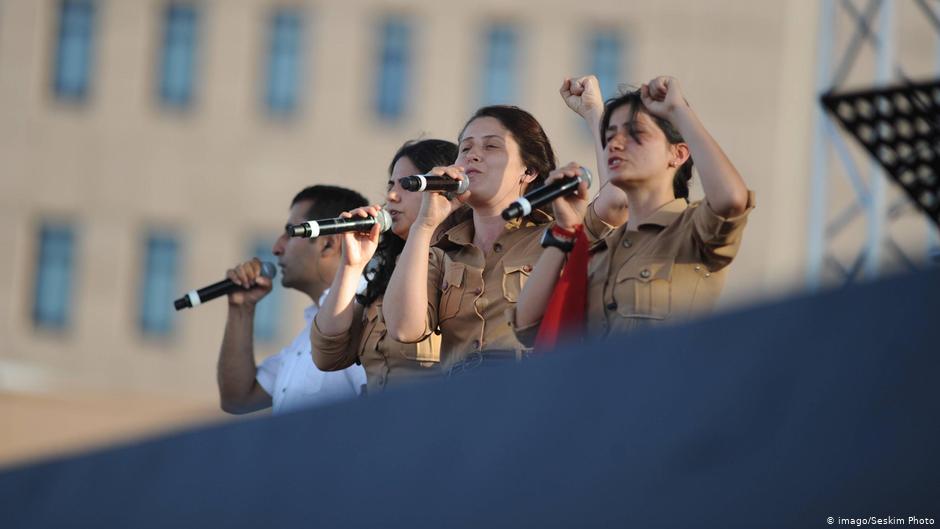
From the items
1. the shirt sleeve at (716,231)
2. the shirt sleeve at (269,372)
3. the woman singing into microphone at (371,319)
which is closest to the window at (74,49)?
the shirt sleeve at (269,372)

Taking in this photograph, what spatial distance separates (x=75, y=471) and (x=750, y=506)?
1011 millimetres

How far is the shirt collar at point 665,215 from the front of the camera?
363 centimetres

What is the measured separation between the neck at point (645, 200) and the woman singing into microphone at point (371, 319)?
77cm

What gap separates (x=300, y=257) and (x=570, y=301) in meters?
1.87

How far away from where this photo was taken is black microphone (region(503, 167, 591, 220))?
3576 millimetres

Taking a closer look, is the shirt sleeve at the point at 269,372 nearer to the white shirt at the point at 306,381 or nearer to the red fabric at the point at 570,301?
the white shirt at the point at 306,381

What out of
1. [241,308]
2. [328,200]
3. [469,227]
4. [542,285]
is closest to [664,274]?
[542,285]

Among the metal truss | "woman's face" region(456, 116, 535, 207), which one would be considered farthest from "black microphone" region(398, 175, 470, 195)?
the metal truss

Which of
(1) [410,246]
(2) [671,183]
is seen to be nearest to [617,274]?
(2) [671,183]

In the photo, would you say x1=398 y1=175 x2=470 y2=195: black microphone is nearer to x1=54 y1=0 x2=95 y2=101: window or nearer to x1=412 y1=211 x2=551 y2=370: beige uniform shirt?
x1=412 y1=211 x2=551 y2=370: beige uniform shirt

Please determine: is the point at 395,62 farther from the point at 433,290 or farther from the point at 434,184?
the point at 434,184

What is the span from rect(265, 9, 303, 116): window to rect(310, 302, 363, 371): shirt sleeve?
13.6 meters

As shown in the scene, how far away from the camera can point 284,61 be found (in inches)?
703

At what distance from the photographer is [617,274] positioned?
3.62 metres
